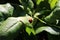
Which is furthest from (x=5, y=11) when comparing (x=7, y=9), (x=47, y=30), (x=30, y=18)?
(x=47, y=30)

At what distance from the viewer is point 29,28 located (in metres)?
1.12

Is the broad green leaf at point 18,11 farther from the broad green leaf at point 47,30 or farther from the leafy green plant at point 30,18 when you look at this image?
the broad green leaf at point 47,30

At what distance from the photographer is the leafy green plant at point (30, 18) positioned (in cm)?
102

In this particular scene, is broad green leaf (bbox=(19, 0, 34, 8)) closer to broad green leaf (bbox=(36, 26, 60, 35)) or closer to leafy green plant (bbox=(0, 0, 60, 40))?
leafy green plant (bbox=(0, 0, 60, 40))

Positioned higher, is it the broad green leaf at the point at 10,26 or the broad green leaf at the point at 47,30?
the broad green leaf at the point at 10,26

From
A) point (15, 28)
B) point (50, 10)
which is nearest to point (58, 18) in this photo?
point (50, 10)

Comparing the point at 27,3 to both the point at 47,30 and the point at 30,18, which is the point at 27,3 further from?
the point at 47,30

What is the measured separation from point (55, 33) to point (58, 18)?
7.1 inches

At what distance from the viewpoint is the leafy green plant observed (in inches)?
40.3

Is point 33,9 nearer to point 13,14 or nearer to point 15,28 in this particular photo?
point 13,14

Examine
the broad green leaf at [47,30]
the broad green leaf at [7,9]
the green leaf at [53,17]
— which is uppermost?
the broad green leaf at [7,9]

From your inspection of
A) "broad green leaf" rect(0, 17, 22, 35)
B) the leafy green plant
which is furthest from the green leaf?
"broad green leaf" rect(0, 17, 22, 35)

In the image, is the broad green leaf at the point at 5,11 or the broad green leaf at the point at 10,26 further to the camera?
the broad green leaf at the point at 5,11

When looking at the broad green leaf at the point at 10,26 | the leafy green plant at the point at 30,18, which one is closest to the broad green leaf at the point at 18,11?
the leafy green plant at the point at 30,18
